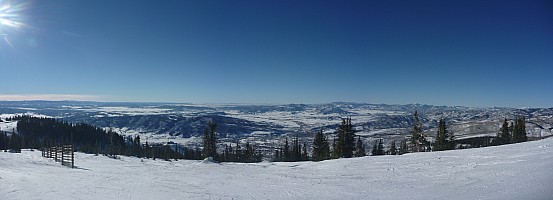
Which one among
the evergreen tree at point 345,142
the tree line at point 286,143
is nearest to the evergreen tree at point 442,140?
the tree line at point 286,143

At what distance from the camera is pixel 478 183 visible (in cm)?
1433

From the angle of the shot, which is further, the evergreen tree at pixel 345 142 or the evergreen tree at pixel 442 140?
the evergreen tree at pixel 442 140

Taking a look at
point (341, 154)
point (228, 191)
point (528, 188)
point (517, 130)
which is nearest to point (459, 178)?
point (528, 188)

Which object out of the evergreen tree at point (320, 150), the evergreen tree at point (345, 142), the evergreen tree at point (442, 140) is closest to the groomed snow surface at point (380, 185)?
the evergreen tree at point (345, 142)

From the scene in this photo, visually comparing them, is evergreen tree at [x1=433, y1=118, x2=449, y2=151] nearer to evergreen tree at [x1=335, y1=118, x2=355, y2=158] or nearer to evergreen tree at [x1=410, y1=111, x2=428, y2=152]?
evergreen tree at [x1=410, y1=111, x2=428, y2=152]

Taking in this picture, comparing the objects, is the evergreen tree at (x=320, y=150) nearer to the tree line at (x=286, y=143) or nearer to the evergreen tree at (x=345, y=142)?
the tree line at (x=286, y=143)

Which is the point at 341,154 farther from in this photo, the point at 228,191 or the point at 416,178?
the point at 228,191

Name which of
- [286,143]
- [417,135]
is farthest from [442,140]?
[286,143]

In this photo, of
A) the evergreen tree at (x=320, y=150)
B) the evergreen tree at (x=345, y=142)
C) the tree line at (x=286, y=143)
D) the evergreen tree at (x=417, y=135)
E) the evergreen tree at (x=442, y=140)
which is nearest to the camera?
the evergreen tree at (x=345, y=142)

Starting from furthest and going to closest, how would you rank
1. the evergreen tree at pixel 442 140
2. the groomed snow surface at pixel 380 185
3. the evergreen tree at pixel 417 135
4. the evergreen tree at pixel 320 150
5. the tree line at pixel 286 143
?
the evergreen tree at pixel 442 140 < the evergreen tree at pixel 320 150 < the evergreen tree at pixel 417 135 < the tree line at pixel 286 143 < the groomed snow surface at pixel 380 185

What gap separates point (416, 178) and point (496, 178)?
413 centimetres

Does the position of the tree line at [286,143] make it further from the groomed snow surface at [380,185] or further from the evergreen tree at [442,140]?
the groomed snow surface at [380,185]

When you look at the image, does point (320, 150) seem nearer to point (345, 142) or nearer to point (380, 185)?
point (345, 142)

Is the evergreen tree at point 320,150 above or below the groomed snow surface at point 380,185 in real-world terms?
below
